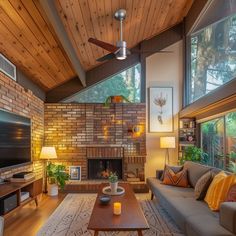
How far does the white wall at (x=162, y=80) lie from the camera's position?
6398mm

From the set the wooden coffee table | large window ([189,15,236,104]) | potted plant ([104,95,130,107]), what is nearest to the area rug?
the wooden coffee table

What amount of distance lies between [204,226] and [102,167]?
13.7ft

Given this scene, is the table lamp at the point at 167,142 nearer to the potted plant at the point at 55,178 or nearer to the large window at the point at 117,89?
the large window at the point at 117,89

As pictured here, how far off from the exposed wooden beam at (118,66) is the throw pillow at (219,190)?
3.57 metres

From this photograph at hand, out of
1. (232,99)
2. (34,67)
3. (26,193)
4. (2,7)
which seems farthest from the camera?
(34,67)

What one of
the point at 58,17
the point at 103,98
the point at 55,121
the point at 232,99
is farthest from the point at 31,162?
the point at 232,99

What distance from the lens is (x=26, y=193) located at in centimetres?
418

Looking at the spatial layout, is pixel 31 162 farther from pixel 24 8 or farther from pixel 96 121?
pixel 24 8

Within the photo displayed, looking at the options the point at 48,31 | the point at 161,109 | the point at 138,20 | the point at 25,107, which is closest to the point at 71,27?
the point at 48,31

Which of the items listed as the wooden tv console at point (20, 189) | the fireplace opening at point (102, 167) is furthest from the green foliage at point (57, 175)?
the fireplace opening at point (102, 167)

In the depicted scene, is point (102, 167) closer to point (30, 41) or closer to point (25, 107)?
point (25, 107)

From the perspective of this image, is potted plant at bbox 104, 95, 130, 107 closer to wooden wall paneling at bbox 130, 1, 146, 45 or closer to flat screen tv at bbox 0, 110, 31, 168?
wooden wall paneling at bbox 130, 1, 146, 45

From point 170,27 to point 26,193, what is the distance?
5066mm

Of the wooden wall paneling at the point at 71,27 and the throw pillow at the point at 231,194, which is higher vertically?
the wooden wall paneling at the point at 71,27
